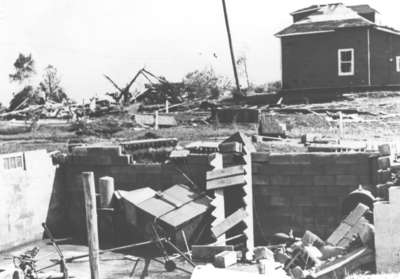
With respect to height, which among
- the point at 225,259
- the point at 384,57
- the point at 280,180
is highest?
the point at 384,57

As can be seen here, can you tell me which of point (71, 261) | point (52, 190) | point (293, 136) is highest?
point (293, 136)

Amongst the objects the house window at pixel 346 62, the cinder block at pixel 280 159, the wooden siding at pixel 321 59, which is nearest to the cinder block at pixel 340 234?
the cinder block at pixel 280 159

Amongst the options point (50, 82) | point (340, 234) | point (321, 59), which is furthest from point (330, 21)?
point (50, 82)

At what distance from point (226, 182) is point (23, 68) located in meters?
50.7

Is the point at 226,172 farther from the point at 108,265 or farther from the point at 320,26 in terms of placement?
the point at 320,26

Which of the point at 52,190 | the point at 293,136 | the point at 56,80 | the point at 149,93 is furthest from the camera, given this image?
the point at 56,80

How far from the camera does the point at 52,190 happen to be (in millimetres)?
17906

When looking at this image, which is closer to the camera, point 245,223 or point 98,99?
point 245,223

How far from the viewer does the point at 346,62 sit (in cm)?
2870

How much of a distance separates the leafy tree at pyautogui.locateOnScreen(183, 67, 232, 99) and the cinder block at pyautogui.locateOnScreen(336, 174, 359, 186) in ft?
72.9

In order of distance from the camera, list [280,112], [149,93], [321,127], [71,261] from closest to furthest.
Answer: [71,261] < [321,127] < [280,112] < [149,93]

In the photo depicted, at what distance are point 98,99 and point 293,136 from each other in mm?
19089

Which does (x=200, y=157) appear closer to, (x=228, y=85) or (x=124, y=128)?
(x=124, y=128)

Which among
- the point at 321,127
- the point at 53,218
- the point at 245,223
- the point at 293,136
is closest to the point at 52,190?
the point at 53,218
